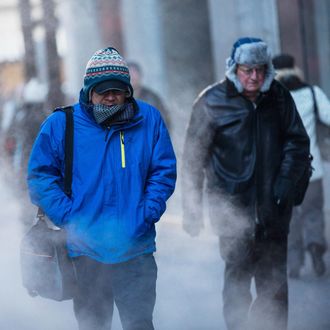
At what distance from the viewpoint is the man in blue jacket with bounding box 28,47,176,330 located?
4102 mm

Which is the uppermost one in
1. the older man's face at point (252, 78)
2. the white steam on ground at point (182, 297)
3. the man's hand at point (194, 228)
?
the older man's face at point (252, 78)

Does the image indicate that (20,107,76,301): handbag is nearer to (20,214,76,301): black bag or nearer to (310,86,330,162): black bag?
(20,214,76,301): black bag

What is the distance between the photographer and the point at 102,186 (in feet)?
13.5

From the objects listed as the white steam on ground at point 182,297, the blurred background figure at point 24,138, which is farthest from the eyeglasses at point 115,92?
the blurred background figure at point 24,138

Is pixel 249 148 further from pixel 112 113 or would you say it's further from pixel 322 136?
pixel 322 136

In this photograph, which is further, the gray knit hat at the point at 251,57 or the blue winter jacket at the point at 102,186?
the gray knit hat at the point at 251,57

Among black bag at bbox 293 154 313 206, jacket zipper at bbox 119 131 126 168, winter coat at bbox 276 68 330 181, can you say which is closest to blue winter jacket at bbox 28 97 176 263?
jacket zipper at bbox 119 131 126 168

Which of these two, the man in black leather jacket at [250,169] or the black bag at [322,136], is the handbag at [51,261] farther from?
the black bag at [322,136]

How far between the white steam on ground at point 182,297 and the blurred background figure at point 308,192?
0.17m

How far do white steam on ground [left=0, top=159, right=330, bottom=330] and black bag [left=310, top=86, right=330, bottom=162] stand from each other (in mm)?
942

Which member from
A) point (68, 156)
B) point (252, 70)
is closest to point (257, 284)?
point (252, 70)

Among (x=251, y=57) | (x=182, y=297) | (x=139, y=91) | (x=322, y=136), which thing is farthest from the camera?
(x=139, y=91)

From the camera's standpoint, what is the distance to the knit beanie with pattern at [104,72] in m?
4.13

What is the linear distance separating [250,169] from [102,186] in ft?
4.26
